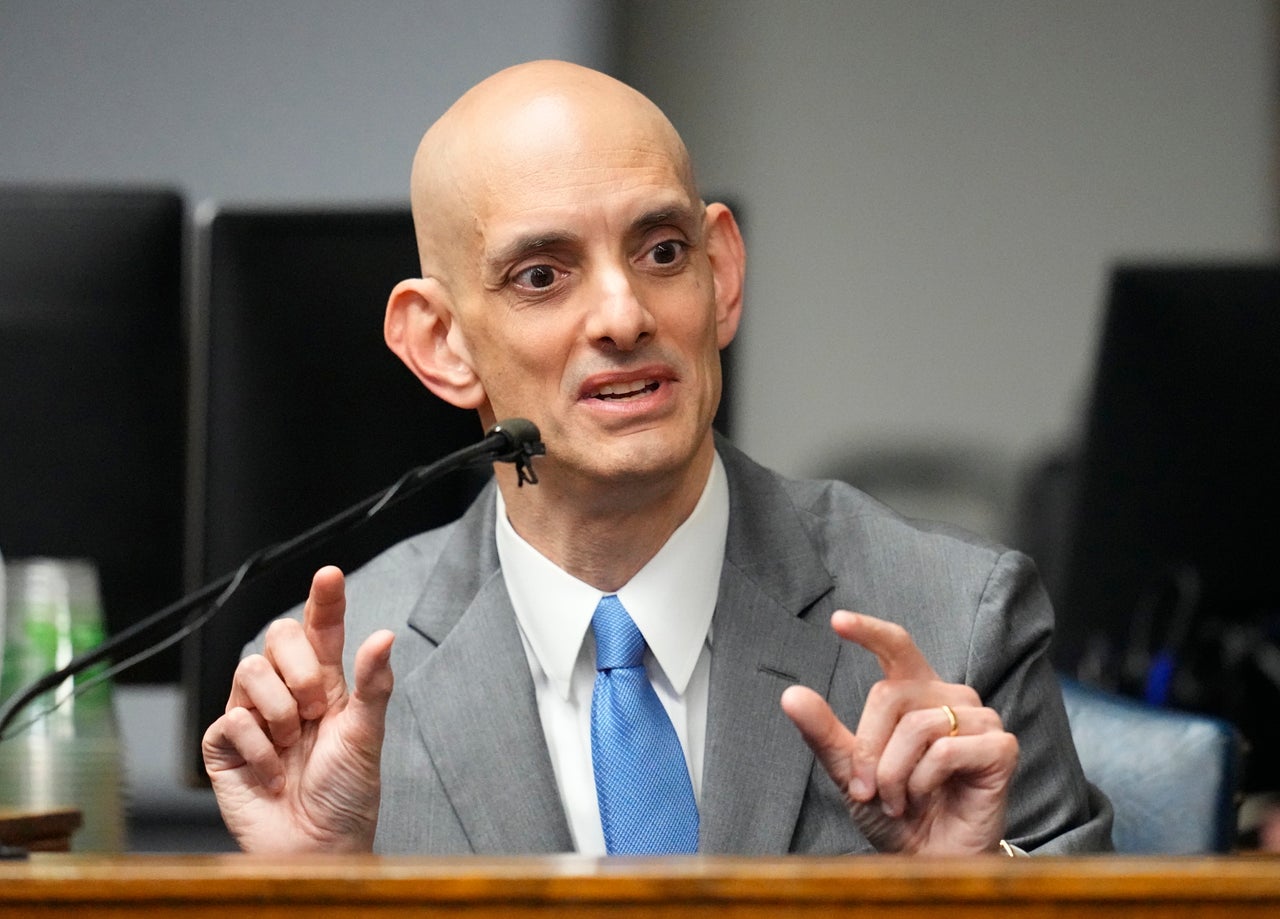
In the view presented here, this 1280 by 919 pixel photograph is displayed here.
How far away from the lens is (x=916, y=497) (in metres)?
3.43

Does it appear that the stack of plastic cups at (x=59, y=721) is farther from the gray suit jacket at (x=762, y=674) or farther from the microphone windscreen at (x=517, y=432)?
the microphone windscreen at (x=517, y=432)

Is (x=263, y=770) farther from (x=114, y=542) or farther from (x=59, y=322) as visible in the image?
(x=59, y=322)

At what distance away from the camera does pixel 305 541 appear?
1.04m

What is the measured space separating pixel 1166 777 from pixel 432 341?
0.75m

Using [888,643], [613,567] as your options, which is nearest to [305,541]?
[888,643]

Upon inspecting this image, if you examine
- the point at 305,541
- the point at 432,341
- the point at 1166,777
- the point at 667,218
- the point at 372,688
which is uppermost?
the point at 667,218

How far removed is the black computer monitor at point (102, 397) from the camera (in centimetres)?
156

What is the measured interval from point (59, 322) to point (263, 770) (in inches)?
24.0

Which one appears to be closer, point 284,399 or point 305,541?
point 305,541

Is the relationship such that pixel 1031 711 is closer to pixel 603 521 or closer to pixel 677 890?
pixel 603 521

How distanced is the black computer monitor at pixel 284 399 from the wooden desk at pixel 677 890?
0.80 meters

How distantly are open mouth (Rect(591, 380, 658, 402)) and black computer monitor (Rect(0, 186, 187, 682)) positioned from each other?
0.42 m

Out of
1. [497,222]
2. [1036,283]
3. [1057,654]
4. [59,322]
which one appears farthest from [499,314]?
[1036,283]

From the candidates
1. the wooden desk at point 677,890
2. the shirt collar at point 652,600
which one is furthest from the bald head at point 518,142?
the wooden desk at point 677,890
